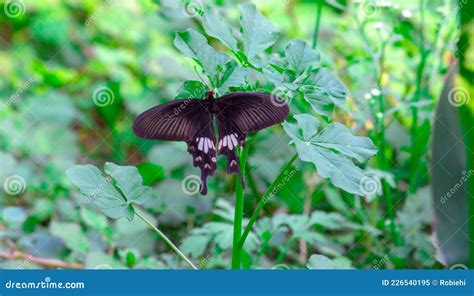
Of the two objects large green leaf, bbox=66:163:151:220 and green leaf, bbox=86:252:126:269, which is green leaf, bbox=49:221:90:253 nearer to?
green leaf, bbox=86:252:126:269

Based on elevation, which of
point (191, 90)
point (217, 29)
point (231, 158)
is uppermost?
point (217, 29)

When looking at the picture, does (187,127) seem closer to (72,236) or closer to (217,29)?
(217,29)

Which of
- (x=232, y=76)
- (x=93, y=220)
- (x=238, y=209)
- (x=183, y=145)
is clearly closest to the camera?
(x=232, y=76)

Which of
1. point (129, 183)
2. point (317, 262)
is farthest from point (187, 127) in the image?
point (317, 262)

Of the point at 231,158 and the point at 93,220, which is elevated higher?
the point at 231,158

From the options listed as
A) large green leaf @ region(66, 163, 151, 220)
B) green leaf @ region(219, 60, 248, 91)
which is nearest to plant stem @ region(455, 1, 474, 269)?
green leaf @ region(219, 60, 248, 91)

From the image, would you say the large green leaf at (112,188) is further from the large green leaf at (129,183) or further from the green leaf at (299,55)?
the green leaf at (299,55)
